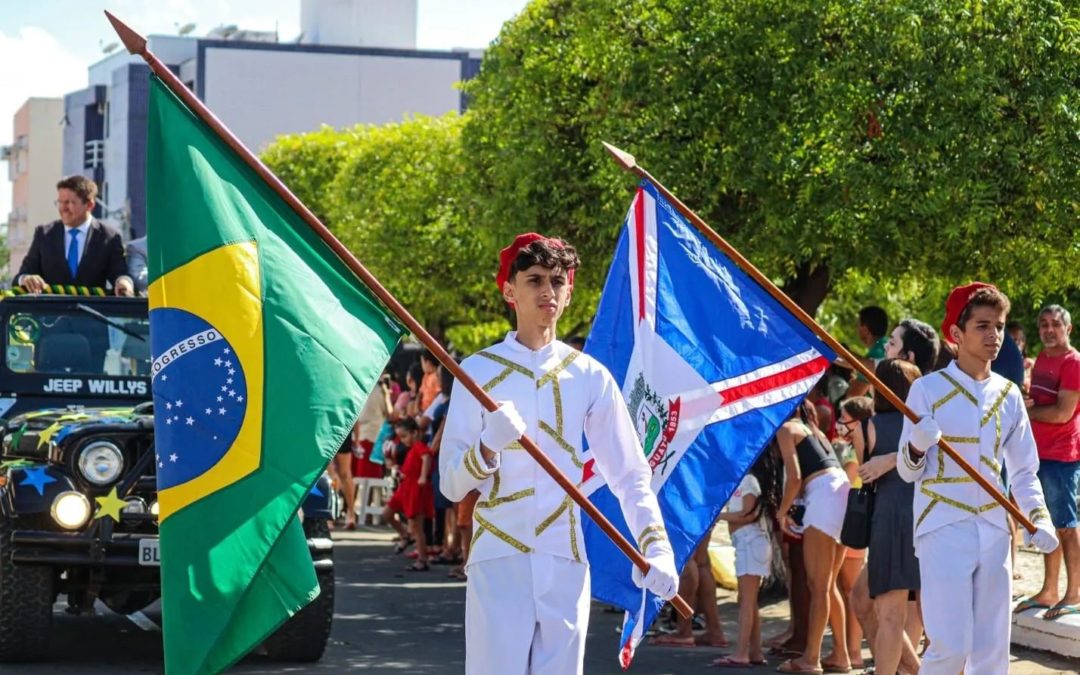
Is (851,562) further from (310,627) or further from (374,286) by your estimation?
(374,286)

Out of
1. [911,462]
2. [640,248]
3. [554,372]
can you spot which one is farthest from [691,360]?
[554,372]

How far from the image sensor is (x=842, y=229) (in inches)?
559

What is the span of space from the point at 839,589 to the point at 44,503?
4621 millimetres

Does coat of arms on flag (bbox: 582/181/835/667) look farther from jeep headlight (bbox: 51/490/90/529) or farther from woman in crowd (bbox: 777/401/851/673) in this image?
jeep headlight (bbox: 51/490/90/529)

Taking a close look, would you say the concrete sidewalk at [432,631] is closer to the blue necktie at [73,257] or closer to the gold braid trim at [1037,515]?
the gold braid trim at [1037,515]

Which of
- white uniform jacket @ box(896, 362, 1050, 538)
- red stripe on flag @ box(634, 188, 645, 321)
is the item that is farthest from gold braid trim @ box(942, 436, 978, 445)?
red stripe on flag @ box(634, 188, 645, 321)

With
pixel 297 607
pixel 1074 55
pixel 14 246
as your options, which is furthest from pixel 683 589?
pixel 14 246

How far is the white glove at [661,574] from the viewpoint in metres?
5.68

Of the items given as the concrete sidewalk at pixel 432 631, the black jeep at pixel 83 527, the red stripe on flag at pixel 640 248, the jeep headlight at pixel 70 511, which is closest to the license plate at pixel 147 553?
the black jeep at pixel 83 527

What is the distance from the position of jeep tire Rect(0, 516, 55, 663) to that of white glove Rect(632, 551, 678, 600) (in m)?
5.21

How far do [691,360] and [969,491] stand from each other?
127 centimetres

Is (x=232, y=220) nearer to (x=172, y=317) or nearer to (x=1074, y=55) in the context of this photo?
(x=172, y=317)

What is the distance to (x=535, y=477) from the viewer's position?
576cm

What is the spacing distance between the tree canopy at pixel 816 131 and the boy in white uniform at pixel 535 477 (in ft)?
26.2
